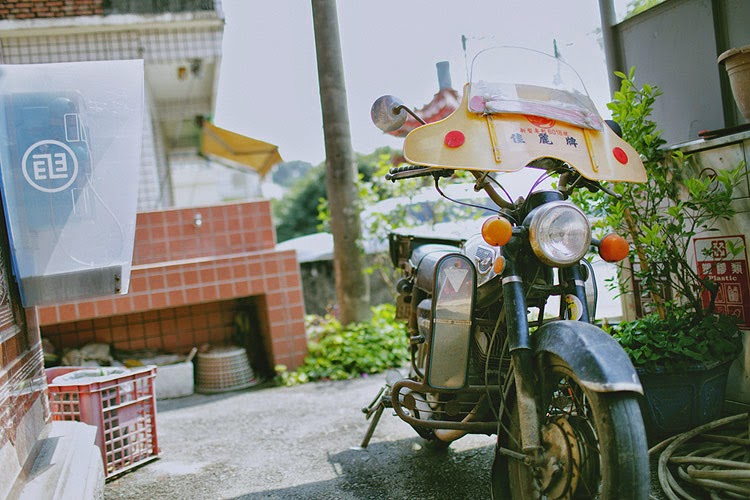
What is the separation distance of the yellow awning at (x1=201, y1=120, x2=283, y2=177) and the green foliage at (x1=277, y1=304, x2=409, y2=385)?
4.61 metres

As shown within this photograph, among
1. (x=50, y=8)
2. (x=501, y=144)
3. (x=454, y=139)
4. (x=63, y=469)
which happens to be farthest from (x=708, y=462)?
(x=50, y=8)

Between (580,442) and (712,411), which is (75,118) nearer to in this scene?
(580,442)

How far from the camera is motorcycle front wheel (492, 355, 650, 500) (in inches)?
77.5

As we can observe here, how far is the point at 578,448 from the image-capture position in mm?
2174

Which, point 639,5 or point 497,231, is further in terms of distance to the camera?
point 639,5

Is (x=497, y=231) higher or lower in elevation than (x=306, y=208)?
lower

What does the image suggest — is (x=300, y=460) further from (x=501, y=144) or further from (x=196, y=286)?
(x=196, y=286)

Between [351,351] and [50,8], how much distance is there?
6.03 m

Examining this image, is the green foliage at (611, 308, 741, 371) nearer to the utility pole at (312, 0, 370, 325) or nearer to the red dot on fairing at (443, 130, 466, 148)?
the red dot on fairing at (443, 130, 466, 148)

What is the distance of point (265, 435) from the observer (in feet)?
14.6

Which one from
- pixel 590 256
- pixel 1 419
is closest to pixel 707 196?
pixel 590 256

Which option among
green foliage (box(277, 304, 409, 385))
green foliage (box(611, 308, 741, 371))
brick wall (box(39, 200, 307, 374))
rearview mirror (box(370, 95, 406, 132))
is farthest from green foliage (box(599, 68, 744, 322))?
brick wall (box(39, 200, 307, 374))

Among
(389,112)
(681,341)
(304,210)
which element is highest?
(304,210)

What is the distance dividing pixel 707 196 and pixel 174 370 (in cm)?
482
